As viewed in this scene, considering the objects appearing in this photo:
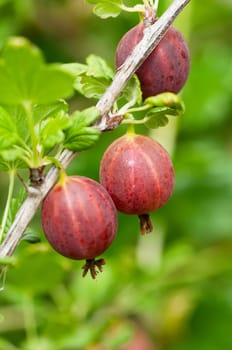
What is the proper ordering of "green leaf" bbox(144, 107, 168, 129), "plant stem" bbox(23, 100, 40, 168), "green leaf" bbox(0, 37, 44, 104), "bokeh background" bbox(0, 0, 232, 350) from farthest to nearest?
1. "bokeh background" bbox(0, 0, 232, 350)
2. "green leaf" bbox(144, 107, 168, 129)
3. "plant stem" bbox(23, 100, 40, 168)
4. "green leaf" bbox(0, 37, 44, 104)

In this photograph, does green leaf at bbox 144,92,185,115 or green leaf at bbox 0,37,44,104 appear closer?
green leaf at bbox 0,37,44,104

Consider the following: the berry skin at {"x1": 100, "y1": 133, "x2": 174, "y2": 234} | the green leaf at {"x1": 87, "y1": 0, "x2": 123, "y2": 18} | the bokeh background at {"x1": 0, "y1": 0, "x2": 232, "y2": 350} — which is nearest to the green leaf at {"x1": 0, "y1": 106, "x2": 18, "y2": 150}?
the berry skin at {"x1": 100, "y1": 133, "x2": 174, "y2": 234}

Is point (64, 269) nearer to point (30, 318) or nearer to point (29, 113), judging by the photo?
point (30, 318)

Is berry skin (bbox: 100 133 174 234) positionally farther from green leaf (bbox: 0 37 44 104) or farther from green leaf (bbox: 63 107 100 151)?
green leaf (bbox: 0 37 44 104)

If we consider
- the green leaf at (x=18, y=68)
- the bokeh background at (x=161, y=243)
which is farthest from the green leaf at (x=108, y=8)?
the bokeh background at (x=161, y=243)

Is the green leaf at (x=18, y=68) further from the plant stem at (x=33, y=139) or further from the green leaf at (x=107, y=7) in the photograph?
the green leaf at (x=107, y=7)
